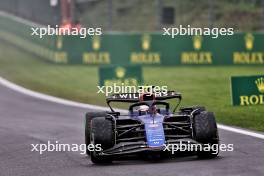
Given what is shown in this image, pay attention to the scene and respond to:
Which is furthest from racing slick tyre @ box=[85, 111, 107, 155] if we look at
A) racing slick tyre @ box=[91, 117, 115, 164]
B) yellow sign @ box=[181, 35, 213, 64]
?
yellow sign @ box=[181, 35, 213, 64]

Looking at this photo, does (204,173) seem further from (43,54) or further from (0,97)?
(43,54)

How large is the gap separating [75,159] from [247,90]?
7.44 m

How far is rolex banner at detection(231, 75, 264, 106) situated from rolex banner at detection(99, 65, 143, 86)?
4258 millimetres

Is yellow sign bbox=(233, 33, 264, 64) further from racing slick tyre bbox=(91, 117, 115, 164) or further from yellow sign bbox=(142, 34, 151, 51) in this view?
racing slick tyre bbox=(91, 117, 115, 164)

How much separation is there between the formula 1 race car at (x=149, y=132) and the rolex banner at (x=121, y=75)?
10.3m

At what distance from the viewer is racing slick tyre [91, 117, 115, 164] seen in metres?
11.2

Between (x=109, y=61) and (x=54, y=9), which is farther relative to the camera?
(x=54, y=9)

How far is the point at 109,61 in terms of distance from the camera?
33000 mm

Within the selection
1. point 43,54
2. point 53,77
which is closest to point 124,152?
point 53,77

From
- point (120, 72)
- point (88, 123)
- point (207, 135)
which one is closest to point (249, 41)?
point (120, 72)

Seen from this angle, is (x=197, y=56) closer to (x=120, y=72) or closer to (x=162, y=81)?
(x=162, y=81)

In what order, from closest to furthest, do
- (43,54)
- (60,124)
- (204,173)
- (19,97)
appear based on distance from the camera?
(204,173) < (60,124) < (19,97) < (43,54)

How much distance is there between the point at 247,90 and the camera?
18.4m

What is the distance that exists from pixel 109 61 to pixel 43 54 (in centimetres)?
382
